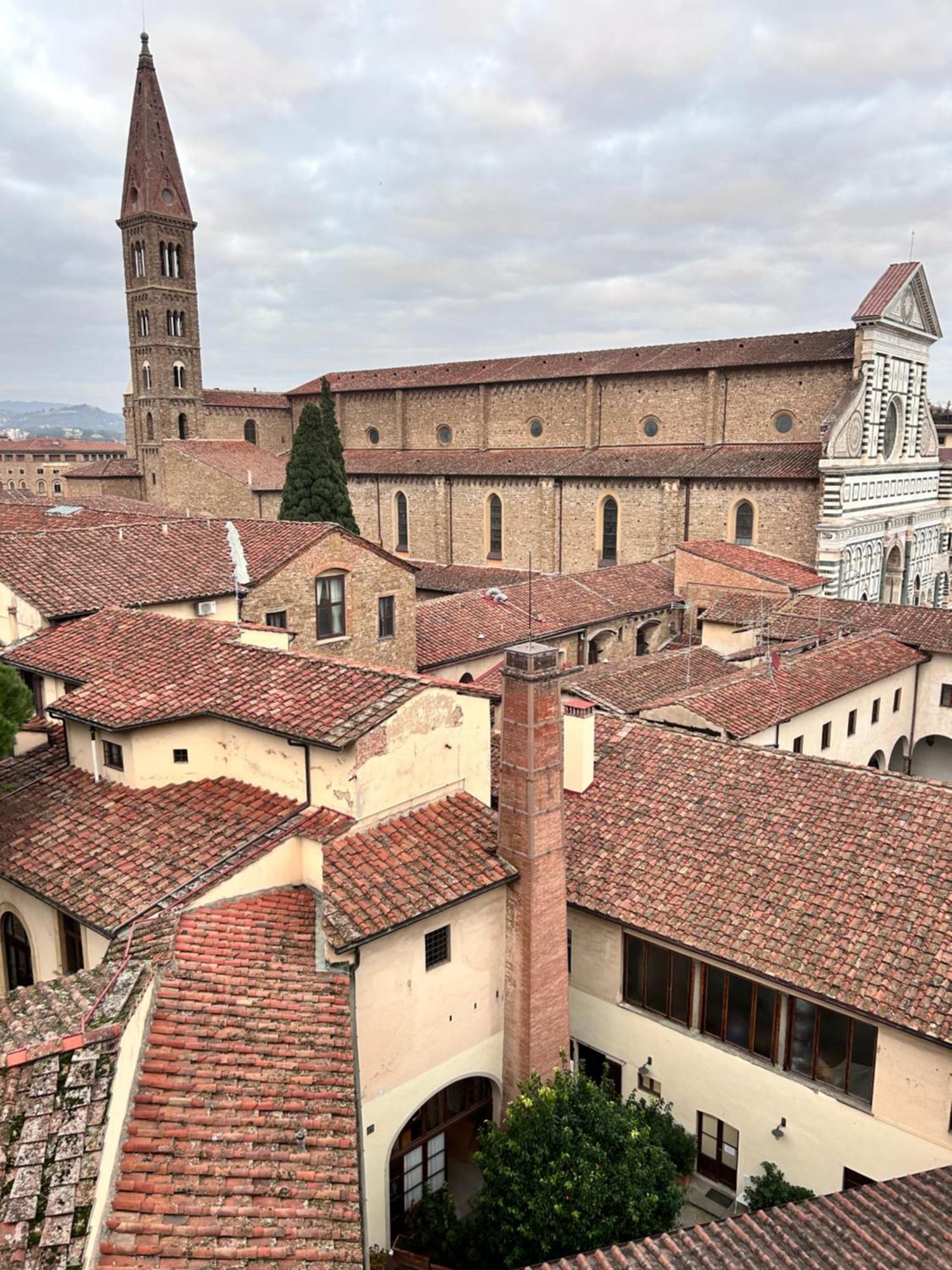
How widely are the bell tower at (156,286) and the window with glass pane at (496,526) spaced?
74.2 ft

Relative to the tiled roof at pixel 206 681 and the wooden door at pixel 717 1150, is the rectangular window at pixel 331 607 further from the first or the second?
the wooden door at pixel 717 1150

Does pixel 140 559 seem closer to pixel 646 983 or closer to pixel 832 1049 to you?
pixel 646 983

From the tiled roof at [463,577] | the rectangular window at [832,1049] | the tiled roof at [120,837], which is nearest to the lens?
the tiled roof at [120,837]

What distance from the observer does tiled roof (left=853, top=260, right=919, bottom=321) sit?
34.2m

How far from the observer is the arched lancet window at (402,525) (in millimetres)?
48031

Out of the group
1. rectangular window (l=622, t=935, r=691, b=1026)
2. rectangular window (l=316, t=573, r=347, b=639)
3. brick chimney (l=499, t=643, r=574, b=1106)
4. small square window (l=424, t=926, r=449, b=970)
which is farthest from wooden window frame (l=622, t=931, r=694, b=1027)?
rectangular window (l=316, t=573, r=347, b=639)

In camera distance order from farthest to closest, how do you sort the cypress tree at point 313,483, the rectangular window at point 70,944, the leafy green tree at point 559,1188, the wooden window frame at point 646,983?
1. the cypress tree at point 313,483
2. the wooden window frame at point 646,983
3. the rectangular window at point 70,944
4. the leafy green tree at point 559,1188

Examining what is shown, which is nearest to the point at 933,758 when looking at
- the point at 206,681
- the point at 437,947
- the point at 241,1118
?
the point at 437,947

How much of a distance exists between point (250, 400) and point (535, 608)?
1536 inches

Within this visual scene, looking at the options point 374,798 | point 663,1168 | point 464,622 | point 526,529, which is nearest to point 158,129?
point 526,529

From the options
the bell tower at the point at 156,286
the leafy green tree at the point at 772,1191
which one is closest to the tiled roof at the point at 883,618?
the leafy green tree at the point at 772,1191

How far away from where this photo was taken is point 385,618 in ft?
72.9

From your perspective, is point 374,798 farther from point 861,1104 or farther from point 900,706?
point 900,706

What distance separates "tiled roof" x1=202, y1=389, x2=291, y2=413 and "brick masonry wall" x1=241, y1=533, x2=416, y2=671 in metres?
40.3
